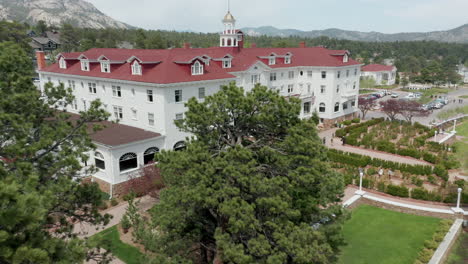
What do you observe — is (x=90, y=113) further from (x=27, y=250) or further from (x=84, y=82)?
(x=84, y=82)

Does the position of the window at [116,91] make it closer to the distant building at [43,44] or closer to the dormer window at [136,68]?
the dormer window at [136,68]

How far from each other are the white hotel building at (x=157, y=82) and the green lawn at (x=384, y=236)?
52.9 feet

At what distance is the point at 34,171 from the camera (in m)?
10.7

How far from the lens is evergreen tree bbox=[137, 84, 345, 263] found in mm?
11477

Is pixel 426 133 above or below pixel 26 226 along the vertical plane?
below

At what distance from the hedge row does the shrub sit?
4.79 m

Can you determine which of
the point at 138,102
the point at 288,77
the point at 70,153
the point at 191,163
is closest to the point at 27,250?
the point at 70,153

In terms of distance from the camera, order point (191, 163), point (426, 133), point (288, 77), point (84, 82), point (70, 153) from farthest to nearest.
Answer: point (288, 77) < point (426, 133) < point (84, 82) < point (191, 163) < point (70, 153)

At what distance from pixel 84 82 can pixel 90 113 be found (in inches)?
1006

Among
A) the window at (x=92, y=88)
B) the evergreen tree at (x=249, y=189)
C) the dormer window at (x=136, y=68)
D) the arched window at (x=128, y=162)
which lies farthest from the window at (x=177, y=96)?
the evergreen tree at (x=249, y=189)

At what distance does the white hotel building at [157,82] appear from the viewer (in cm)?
2720

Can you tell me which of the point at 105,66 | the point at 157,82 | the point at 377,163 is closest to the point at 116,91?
the point at 105,66

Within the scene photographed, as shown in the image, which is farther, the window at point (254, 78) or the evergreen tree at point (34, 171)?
the window at point (254, 78)

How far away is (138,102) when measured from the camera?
3058 centimetres
